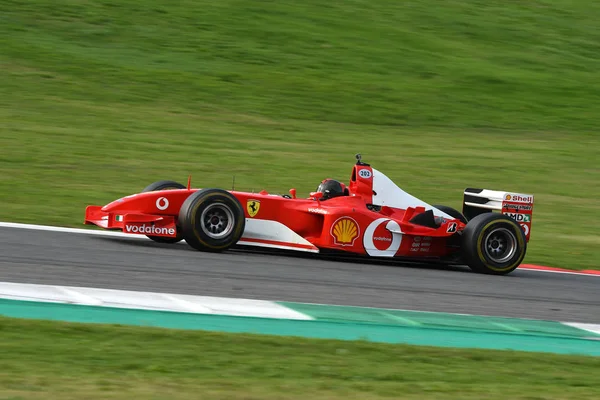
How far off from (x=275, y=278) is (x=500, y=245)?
322 centimetres

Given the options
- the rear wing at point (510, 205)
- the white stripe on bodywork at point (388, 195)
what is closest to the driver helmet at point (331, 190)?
the white stripe on bodywork at point (388, 195)

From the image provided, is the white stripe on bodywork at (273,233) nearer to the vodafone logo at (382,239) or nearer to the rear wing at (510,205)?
the vodafone logo at (382,239)

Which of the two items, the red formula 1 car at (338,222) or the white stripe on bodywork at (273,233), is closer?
the red formula 1 car at (338,222)

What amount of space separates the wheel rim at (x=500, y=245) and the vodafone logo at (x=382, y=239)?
3.57ft

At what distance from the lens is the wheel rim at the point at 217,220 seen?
9469 mm

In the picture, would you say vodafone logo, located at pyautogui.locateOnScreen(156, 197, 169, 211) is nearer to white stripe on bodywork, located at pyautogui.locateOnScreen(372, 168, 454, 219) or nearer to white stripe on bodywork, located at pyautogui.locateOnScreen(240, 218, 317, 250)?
white stripe on bodywork, located at pyautogui.locateOnScreen(240, 218, 317, 250)

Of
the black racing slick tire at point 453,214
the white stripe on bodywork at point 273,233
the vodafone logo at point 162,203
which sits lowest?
the white stripe on bodywork at point 273,233

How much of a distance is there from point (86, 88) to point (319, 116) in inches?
222

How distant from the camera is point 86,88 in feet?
73.9

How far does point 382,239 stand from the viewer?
33.7 ft

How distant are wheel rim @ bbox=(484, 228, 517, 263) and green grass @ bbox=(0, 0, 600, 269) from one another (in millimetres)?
1623

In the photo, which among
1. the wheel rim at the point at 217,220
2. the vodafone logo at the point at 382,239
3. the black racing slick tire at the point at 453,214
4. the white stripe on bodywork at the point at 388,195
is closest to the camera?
the wheel rim at the point at 217,220

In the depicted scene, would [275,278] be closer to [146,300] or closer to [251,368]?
[146,300]

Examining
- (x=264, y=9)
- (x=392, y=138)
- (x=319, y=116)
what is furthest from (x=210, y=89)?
(x=264, y=9)
